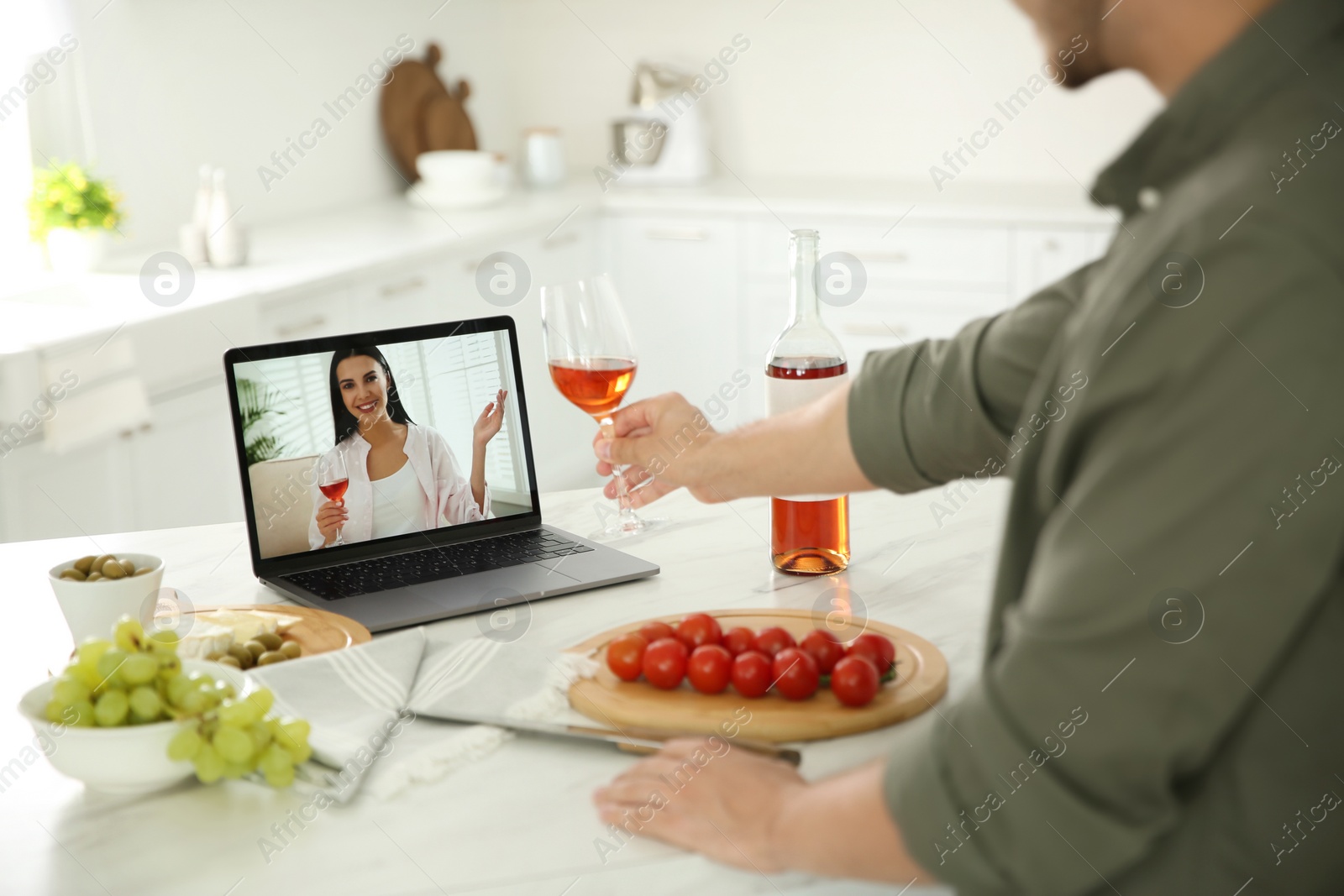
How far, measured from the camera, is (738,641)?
0.98 m

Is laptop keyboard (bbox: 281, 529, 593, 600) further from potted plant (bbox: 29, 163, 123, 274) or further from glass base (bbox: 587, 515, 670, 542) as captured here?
potted plant (bbox: 29, 163, 123, 274)

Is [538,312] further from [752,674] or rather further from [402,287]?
[752,674]

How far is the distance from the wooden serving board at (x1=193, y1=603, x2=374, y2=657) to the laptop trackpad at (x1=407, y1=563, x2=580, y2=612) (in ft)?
0.29

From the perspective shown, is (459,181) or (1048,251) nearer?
(1048,251)

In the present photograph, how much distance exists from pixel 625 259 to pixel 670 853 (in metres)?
3.31

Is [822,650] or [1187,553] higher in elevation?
[1187,553]

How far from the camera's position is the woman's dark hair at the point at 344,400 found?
1.26 meters

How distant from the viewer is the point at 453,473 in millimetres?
1301

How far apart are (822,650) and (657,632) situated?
13 cm

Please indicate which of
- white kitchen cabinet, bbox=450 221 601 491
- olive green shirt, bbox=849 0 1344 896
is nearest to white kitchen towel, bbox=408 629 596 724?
olive green shirt, bbox=849 0 1344 896

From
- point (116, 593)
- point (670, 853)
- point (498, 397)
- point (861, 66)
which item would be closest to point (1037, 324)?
point (670, 853)

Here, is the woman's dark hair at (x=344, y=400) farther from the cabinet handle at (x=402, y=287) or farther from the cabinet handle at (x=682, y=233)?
the cabinet handle at (x=682, y=233)

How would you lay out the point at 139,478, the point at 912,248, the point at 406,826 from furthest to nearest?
the point at 912,248 < the point at 139,478 < the point at 406,826

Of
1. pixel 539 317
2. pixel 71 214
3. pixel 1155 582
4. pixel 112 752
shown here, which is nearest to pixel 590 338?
pixel 112 752
